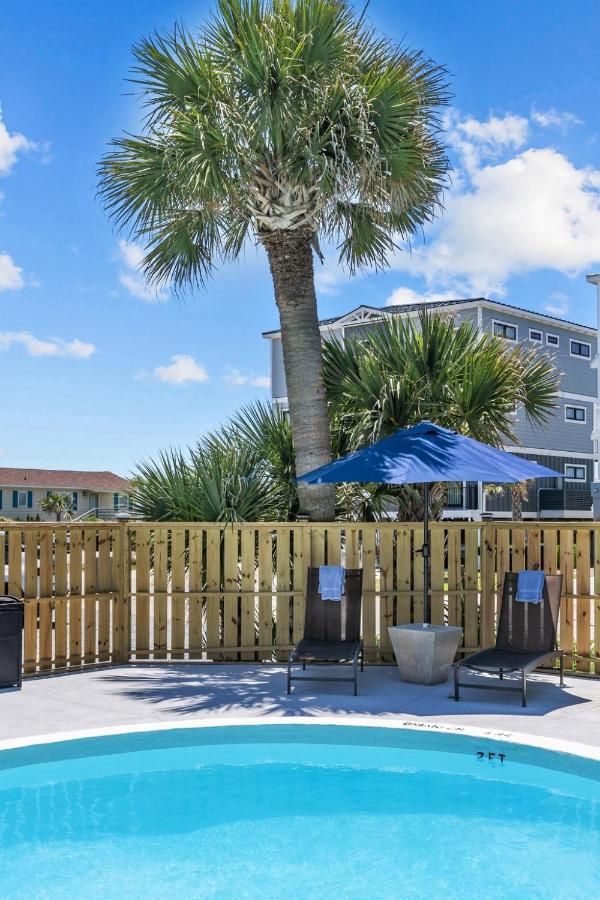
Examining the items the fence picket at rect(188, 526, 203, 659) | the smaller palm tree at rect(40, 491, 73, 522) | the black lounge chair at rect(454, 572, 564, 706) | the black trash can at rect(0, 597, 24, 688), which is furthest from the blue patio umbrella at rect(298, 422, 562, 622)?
the smaller palm tree at rect(40, 491, 73, 522)

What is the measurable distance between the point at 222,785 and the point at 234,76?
7.93 metres

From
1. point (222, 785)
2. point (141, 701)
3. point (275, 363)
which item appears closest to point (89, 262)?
point (275, 363)

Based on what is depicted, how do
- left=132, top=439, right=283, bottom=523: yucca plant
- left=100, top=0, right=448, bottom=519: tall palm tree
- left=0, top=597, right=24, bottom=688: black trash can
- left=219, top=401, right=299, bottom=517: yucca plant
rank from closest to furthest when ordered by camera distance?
left=0, top=597, right=24, bottom=688: black trash can < left=100, top=0, right=448, bottom=519: tall palm tree < left=132, top=439, right=283, bottom=523: yucca plant < left=219, top=401, right=299, bottom=517: yucca plant

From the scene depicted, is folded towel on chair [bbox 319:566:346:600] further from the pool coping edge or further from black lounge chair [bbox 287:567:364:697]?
the pool coping edge

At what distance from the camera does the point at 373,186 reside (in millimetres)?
11609

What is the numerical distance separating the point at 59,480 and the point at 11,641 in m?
60.6

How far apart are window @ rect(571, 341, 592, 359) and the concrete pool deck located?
3205 cm

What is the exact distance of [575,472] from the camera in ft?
131

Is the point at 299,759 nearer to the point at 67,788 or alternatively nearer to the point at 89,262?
the point at 67,788

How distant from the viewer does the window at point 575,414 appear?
39.1 meters

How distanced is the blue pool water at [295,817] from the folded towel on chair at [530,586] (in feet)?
7.50

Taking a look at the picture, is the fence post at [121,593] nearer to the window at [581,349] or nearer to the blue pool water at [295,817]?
the blue pool water at [295,817]

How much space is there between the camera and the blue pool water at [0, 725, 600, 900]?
5.20 meters

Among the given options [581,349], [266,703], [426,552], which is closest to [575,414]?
[581,349]
